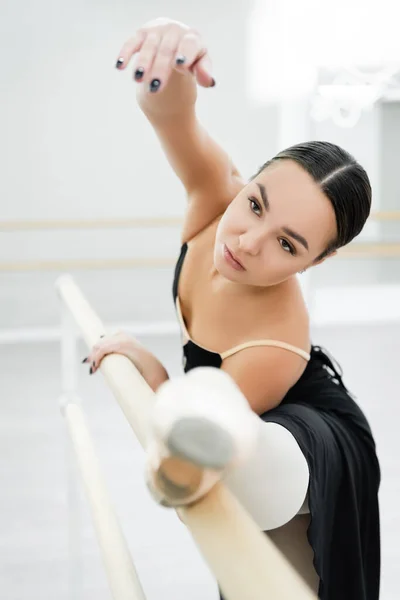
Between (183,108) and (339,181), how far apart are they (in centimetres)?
22

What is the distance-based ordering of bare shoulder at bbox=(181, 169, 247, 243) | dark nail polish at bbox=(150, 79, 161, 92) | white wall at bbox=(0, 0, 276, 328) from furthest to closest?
white wall at bbox=(0, 0, 276, 328) < bare shoulder at bbox=(181, 169, 247, 243) < dark nail polish at bbox=(150, 79, 161, 92)

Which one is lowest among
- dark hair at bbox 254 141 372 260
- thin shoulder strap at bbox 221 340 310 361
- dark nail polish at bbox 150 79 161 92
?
thin shoulder strap at bbox 221 340 310 361

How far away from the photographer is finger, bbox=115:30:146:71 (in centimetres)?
76

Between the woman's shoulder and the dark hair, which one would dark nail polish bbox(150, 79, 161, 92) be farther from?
the woman's shoulder

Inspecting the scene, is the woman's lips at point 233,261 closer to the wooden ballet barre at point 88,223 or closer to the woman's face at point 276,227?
the woman's face at point 276,227

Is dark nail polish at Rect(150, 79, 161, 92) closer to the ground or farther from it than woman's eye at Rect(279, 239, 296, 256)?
farther from it

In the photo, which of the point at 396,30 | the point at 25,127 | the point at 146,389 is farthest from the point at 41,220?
the point at 146,389

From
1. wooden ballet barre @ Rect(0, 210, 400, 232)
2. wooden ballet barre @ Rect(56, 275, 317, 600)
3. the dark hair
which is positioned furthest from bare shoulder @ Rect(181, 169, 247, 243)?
wooden ballet barre @ Rect(0, 210, 400, 232)

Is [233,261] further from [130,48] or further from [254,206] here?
[130,48]

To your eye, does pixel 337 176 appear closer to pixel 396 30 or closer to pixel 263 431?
pixel 263 431

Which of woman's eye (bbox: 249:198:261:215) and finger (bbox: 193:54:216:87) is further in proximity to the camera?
woman's eye (bbox: 249:198:261:215)

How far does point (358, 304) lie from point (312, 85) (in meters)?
1.28

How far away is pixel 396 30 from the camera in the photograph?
4238mm

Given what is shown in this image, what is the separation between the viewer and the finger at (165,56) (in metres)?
0.74
